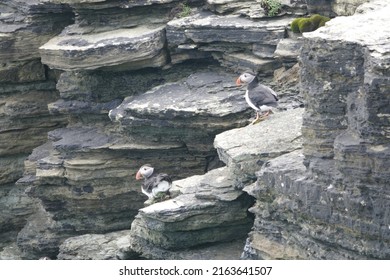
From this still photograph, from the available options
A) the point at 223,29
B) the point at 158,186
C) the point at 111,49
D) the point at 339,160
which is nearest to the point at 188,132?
the point at 223,29

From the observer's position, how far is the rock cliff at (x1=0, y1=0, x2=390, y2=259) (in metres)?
22.4

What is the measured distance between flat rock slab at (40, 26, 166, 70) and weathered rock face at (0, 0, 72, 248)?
320 centimetres

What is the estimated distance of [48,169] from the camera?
1433 inches

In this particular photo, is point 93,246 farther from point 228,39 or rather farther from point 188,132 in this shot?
point 228,39

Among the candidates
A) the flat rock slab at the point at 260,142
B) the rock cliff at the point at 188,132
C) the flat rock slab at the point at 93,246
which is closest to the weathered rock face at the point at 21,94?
the rock cliff at the point at 188,132

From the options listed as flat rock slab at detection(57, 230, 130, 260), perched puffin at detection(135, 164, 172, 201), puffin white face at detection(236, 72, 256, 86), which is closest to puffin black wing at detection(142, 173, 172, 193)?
perched puffin at detection(135, 164, 172, 201)

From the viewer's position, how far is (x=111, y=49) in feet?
114

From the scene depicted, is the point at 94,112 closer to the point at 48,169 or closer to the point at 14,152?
the point at 48,169

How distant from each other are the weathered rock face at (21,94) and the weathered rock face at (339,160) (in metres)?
16.5

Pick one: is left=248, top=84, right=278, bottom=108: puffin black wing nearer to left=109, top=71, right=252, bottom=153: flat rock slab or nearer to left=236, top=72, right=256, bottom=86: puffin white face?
left=236, top=72, right=256, bottom=86: puffin white face

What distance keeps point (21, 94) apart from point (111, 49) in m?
7.02

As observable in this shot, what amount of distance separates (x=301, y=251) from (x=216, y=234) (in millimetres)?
4372

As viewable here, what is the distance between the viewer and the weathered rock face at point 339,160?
21.5 meters

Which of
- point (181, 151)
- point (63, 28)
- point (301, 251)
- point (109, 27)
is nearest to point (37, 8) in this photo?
point (63, 28)
